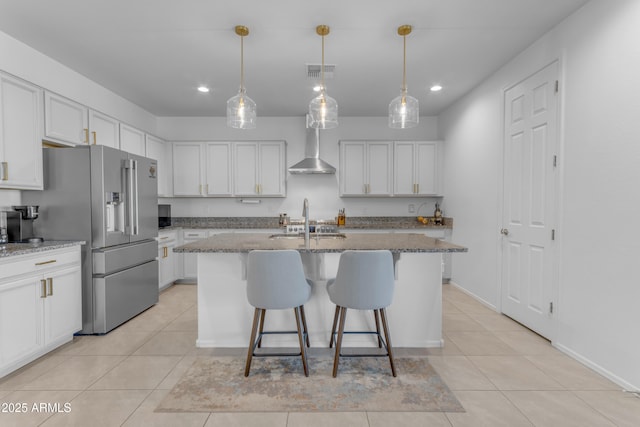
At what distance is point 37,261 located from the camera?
2.46 metres

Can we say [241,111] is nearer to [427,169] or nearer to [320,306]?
[320,306]

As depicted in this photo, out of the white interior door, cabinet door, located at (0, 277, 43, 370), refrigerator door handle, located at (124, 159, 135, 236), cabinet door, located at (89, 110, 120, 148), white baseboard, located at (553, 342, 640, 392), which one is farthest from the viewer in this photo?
cabinet door, located at (89, 110, 120, 148)

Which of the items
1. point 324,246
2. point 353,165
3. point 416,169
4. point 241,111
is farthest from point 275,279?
point 416,169

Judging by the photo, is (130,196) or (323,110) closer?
(323,110)

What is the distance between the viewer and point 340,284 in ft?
7.18

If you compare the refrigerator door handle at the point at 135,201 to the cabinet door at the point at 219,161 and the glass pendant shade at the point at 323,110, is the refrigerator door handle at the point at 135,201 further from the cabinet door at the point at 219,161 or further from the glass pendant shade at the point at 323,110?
the glass pendant shade at the point at 323,110

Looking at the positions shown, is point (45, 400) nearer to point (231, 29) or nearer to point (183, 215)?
point (231, 29)

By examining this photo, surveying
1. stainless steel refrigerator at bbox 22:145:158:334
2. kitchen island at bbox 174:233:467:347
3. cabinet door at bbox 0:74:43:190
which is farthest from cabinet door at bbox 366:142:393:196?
cabinet door at bbox 0:74:43:190

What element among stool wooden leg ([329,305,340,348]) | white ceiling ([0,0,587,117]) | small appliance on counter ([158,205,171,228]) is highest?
white ceiling ([0,0,587,117])

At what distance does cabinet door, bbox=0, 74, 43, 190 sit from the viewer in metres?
2.57

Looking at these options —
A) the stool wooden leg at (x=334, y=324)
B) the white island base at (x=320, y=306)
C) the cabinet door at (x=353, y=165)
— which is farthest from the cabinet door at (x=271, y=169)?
the stool wooden leg at (x=334, y=324)

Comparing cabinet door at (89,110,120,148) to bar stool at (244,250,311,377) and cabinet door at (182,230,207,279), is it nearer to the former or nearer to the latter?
cabinet door at (182,230,207,279)

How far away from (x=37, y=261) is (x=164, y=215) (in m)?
2.62

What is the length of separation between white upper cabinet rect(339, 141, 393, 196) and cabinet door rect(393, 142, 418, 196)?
0.08 metres
